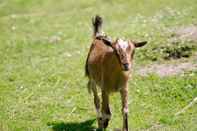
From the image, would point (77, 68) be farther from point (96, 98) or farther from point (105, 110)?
point (105, 110)

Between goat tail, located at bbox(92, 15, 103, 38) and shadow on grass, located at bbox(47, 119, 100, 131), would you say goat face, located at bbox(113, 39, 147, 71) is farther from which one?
goat tail, located at bbox(92, 15, 103, 38)

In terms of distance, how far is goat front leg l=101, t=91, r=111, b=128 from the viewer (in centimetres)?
1171

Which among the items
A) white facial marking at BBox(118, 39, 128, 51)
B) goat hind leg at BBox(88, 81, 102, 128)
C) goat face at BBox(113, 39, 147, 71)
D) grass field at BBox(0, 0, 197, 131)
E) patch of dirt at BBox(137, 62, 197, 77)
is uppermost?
white facial marking at BBox(118, 39, 128, 51)

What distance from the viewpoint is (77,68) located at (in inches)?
697

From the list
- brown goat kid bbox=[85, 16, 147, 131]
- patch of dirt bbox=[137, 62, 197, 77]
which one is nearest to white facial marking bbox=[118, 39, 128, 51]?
brown goat kid bbox=[85, 16, 147, 131]

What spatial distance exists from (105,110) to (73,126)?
1197 mm

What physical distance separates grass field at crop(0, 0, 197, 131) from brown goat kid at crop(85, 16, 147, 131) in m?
0.77

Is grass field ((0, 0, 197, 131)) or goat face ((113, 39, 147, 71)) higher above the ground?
goat face ((113, 39, 147, 71))

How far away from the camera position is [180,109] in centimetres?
1316

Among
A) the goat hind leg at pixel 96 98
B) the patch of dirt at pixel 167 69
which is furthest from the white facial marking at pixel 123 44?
the patch of dirt at pixel 167 69

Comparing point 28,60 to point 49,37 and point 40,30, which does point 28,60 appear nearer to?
point 49,37

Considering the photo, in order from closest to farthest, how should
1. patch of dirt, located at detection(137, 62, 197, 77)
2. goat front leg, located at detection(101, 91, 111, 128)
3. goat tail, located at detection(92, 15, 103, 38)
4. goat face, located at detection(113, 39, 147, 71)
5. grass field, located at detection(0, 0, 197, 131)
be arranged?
goat face, located at detection(113, 39, 147, 71) → goat front leg, located at detection(101, 91, 111, 128) → grass field, located at detection(0, 0, 197, 131) → goat tail, located at detection(92, 15, 103, 38) → patch of dirt, located at detection(137, 62, 197, 77)

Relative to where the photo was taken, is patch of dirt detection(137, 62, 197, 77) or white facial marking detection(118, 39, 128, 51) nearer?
white facial marking detection(118, 39, 128, 51)

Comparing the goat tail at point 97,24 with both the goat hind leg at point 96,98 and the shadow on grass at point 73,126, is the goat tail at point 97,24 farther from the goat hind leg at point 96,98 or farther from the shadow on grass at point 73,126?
the shadow on grass at point 73,126
